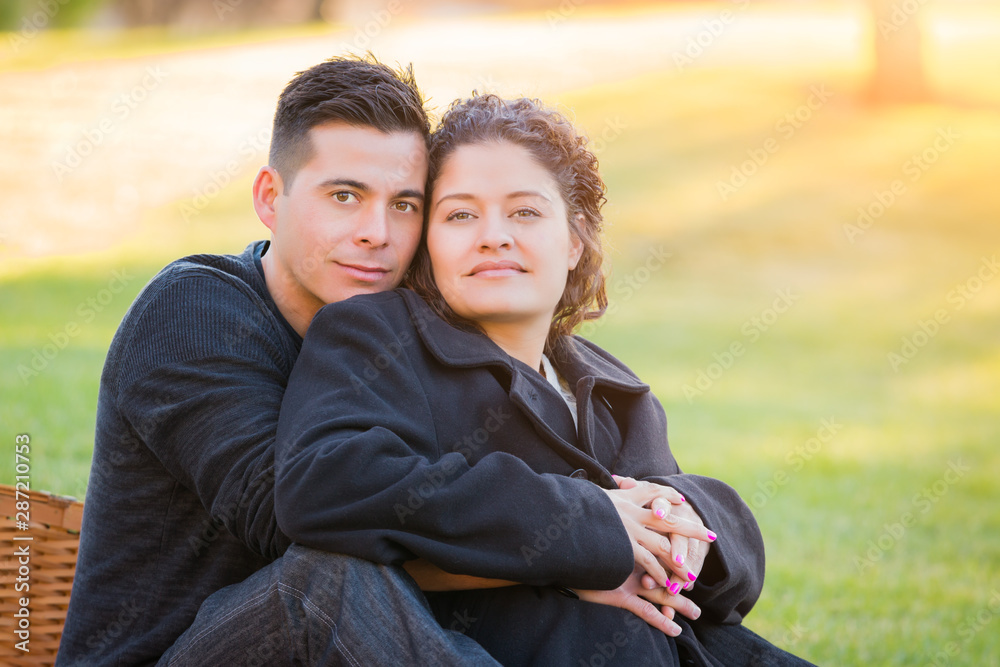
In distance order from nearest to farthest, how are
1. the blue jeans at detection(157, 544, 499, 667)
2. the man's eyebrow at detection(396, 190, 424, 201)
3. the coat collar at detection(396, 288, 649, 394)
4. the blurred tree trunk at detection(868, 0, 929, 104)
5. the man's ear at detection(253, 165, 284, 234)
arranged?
the blue jeans at detection(157, 544, 499, 667) → the coat collar at detection(396, 288, 649, 394) → the man's eyebrow at detection(396, 190, 424, 201) → the man's ear at detection(253, 165, 284, 234) → the blurred tree trunk at detection(868, 0, 929, 104)

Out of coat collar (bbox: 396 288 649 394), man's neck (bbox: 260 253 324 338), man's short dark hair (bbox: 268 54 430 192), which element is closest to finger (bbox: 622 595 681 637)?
coat collar (bbox: 396 288 649 394)

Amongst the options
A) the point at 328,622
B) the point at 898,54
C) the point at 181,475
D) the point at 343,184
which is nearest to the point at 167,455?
the point at 181,475

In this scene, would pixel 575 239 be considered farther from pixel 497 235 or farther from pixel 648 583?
pixel 648 583

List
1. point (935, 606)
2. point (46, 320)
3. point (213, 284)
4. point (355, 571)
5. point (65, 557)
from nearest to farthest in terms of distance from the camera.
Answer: point (355, 571) < point (213, 284) < point (65, 557) < point (935, 606) < point (46, 320)

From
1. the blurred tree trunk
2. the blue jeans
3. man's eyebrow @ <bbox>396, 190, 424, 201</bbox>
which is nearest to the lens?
the blue jeans

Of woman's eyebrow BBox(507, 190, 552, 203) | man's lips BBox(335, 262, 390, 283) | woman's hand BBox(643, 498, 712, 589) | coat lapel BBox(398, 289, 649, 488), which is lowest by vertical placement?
woman's hand BBox(643, 498, 712, 589)

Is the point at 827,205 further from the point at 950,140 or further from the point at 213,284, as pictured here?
the point at 213,284

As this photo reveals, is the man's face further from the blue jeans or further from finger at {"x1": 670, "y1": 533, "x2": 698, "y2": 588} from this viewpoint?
finger at {"x1": 670, "y1": 533, "x2": 698, "y2": 588}

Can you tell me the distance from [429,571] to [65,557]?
1.49m

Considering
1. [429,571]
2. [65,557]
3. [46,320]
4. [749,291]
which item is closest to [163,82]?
[46,320]

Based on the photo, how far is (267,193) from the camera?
299cm

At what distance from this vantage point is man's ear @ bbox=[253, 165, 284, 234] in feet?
9.64

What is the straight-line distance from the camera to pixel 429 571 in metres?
2.23

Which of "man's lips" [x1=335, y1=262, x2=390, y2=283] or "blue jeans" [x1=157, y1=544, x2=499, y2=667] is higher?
"man's lips" [x1=335, y1=262, x2=390, y2=283]
